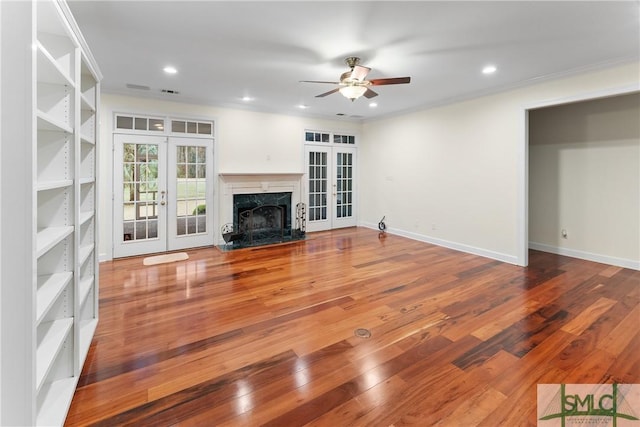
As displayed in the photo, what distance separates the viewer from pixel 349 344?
2473 millimetres

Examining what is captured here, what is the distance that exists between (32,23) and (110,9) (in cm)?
168

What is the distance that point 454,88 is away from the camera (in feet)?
15.8

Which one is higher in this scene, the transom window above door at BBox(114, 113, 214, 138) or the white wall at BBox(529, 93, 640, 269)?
the transom window above door at BBox(114, 113, 214, 138)

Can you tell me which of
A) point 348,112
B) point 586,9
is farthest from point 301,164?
point 586,9

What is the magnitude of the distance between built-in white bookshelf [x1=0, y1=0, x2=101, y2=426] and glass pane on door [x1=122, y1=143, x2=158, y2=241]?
8.59 feet

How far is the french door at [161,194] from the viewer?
498cm

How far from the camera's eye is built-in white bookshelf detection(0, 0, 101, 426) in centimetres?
126

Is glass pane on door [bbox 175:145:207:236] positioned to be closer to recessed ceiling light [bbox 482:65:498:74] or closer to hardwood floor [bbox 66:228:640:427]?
hardwood floor [bbox 66:228:640:427]

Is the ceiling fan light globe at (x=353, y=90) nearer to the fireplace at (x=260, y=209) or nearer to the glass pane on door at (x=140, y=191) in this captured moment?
the fireplace at (x=260, y=209)

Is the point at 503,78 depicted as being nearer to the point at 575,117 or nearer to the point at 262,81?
the point at 575,117

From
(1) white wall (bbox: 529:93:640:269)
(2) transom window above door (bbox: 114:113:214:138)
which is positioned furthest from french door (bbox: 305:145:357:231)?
(1) white wall (bbox: 529:93:640:269)

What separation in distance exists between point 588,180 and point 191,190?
6.57 metres

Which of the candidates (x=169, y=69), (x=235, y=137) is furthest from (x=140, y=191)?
(x=169, y=69)
